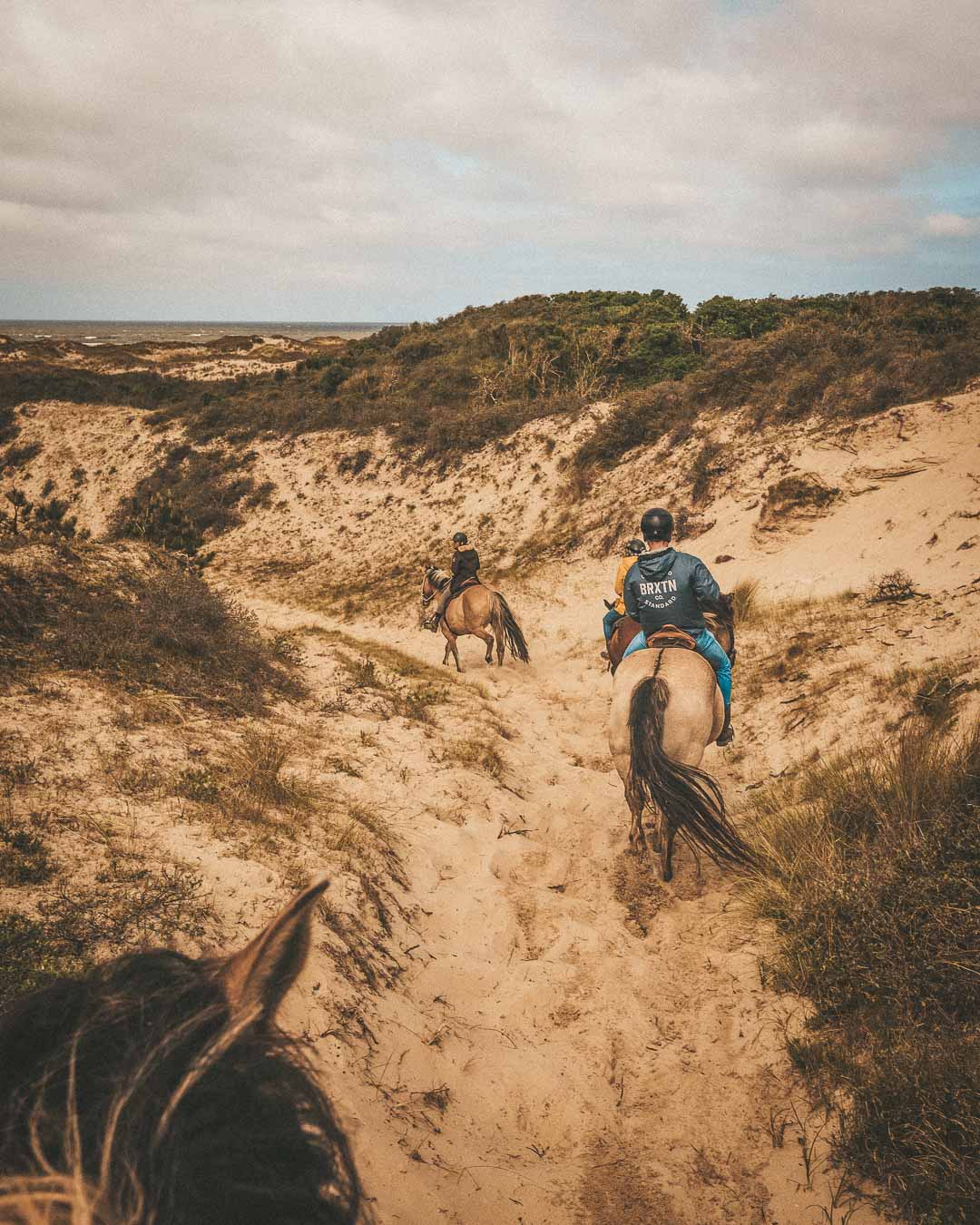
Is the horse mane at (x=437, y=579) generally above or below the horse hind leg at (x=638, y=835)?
above

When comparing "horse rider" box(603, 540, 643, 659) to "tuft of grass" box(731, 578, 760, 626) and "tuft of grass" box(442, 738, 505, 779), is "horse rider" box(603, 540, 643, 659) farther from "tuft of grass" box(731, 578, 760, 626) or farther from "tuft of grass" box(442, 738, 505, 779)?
"tuft of grass" box(731, 578, 760, 626)

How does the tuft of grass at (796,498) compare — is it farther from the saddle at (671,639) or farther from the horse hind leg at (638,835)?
the horse hind leg at (638,835)

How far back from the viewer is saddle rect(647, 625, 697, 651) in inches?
216

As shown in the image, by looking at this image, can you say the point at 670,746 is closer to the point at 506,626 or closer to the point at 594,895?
the point at 594,895

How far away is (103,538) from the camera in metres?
20.8

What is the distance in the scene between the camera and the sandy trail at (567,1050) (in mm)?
2600

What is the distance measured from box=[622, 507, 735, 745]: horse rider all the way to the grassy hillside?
1065 cm

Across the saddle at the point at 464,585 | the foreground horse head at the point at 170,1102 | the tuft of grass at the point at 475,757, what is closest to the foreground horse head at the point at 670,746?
the tuft of grass at the point at 475,757

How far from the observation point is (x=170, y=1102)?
3.29ft

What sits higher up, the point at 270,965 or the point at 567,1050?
the point at 270,965

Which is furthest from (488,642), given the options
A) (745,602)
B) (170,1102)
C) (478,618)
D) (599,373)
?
(599,373)

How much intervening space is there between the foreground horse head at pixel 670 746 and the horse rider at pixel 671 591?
33 cm

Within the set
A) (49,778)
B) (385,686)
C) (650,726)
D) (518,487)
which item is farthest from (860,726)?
(518,487)

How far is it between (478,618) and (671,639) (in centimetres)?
560
